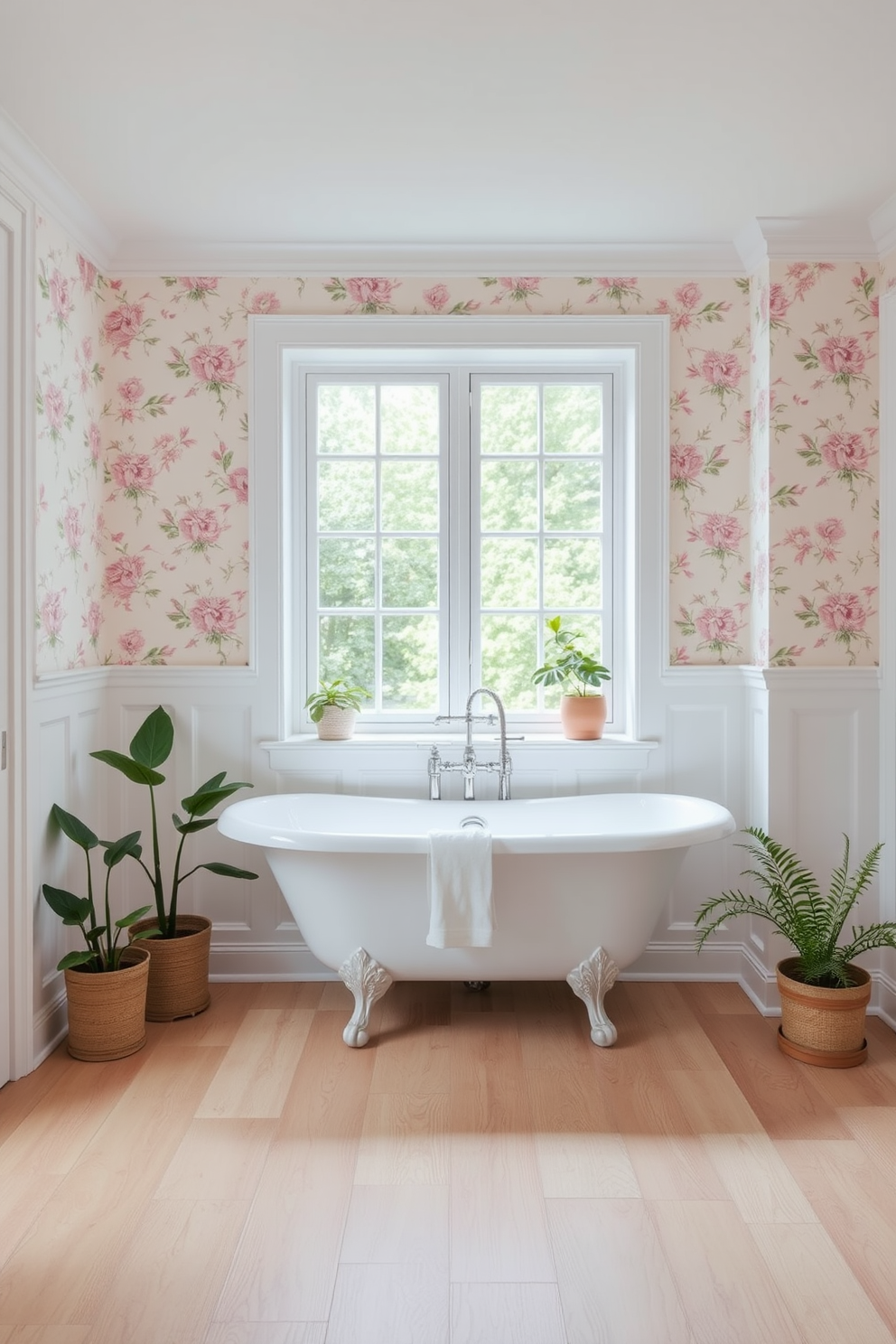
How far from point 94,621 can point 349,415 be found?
Answer: 1189mm

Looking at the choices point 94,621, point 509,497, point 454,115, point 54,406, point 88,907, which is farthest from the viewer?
point 509,497

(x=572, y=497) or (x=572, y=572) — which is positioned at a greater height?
(x=572, y=497)

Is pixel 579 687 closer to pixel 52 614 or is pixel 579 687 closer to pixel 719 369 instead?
pixel 719 369

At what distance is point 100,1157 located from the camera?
219 centimetres

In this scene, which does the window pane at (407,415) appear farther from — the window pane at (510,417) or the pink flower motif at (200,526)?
the pink flower motif at (200,526)

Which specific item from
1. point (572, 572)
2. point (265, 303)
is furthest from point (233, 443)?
point (572, 572)

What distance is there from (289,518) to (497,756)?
1152mm

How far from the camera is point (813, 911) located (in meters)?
2.76

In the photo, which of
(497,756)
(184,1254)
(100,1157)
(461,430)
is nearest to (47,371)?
(461,430)

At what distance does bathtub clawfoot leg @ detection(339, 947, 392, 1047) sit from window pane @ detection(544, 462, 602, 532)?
1.69m

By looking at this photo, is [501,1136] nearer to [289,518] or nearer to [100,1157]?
[100,1157]

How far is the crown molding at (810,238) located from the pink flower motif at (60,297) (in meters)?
2.18

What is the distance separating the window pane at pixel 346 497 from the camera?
138 inches

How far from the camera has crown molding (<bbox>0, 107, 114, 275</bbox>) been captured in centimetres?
244
